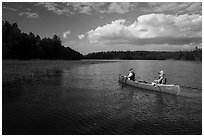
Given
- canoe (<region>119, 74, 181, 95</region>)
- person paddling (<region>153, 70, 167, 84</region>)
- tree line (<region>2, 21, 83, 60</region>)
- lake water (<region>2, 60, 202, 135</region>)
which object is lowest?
lake water (<region>2, 60, 202, 135</region>)

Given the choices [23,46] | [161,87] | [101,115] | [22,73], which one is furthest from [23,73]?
[23,46]

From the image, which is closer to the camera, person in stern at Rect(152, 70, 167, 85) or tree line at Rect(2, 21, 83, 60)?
person in stern at Rect(152, 70, 167, 85)

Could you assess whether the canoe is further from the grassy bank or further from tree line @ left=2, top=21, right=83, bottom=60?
tree line @ left=2, top=21, right=83, bottom=60

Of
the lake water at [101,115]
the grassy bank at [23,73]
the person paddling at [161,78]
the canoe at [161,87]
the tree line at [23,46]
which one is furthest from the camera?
the tree line at [23,46]

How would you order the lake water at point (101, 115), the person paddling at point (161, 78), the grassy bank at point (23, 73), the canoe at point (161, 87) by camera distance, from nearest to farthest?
1. the lake water at point (101, 115)
2. the canoe at point (161, 87)
3. the person paddling at point (161, 78)
4. the grassy bank at point (23, 73)

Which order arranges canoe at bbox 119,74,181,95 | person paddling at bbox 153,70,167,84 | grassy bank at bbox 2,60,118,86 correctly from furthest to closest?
1. grassy bank at bbox 2,60,118,86
2. person paddling at bbox 153,70,167,84
3. canoe at bbox 119,74,181,95

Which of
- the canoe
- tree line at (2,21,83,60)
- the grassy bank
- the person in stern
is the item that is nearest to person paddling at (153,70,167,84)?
the person in stern

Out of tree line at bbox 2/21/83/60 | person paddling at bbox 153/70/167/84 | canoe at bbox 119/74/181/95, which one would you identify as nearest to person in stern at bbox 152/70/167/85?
person paddling at bbox 153/70/167/84

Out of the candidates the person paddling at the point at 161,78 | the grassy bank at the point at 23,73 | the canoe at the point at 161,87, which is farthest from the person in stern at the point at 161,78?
the grassy bank at the point at 23,73

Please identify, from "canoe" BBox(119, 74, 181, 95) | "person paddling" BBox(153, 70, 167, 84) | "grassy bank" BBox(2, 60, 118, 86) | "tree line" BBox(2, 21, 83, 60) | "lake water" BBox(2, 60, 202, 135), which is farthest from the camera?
"tree line" BBox(2, 21, 83, 60)

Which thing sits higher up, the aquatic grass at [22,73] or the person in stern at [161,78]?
the person in stern at [161,78]

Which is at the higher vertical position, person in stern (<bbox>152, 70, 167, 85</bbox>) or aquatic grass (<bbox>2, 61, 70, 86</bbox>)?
person in stern (<bbox>152, 70, 167, 85</bbox>)

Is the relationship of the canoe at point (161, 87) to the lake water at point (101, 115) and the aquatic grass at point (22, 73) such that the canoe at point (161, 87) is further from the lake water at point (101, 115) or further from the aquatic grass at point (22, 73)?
the aquatic grass at point (22, 73)

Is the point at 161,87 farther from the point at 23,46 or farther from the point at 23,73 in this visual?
the point at 23,46
